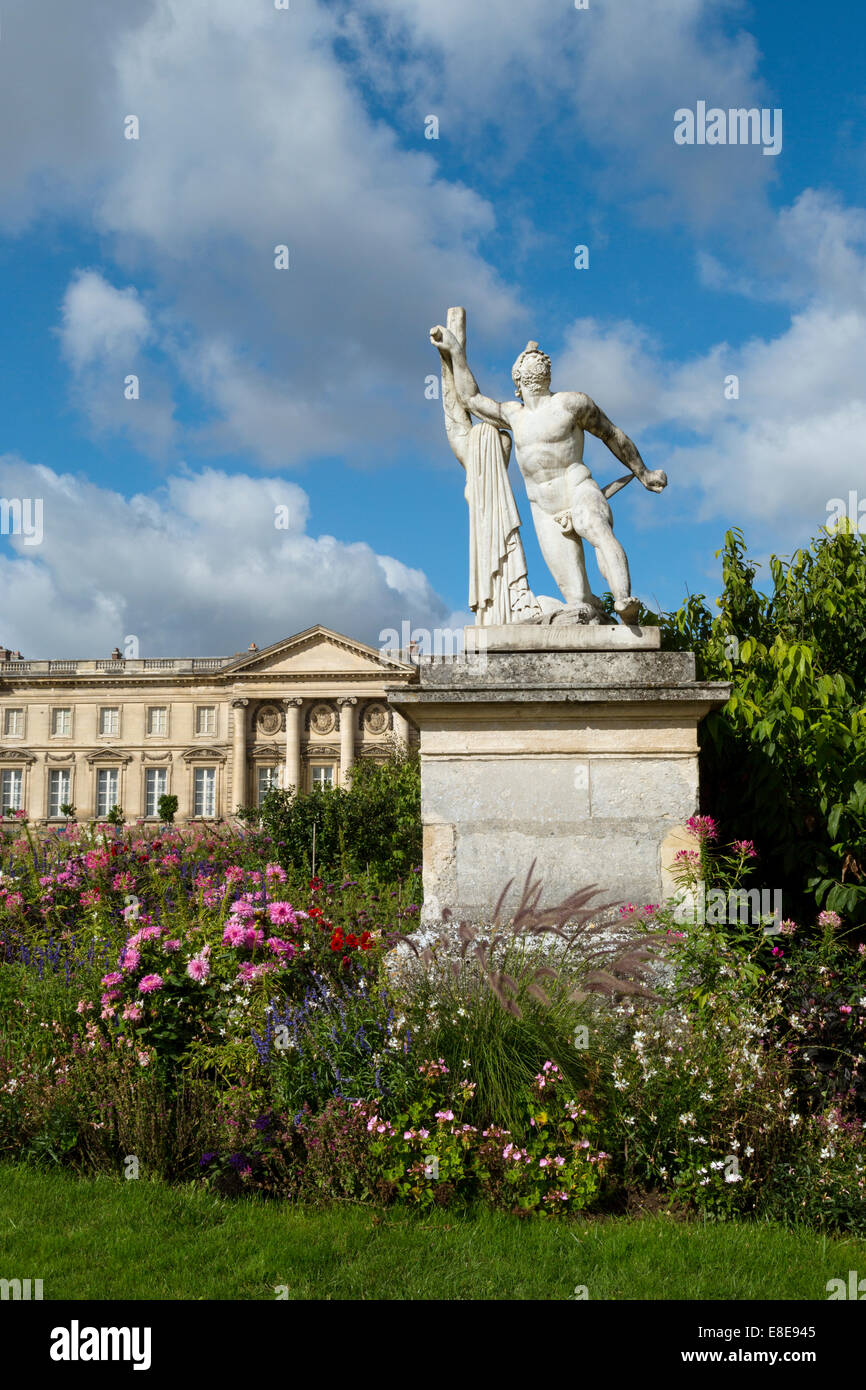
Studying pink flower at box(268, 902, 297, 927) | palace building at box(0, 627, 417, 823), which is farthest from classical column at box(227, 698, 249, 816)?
pink flower at box(268, 902, 297, 927)

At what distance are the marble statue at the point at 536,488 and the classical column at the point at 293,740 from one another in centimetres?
6160

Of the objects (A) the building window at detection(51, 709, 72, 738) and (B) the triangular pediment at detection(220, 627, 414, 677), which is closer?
(B) the triangular pediment at detection(220, 627, 414, 677)

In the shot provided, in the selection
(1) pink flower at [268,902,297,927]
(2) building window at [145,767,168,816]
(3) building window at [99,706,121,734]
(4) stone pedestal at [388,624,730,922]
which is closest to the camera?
(1) pink flower at [268,902,297,927]

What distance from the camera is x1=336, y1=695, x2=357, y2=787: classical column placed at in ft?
216

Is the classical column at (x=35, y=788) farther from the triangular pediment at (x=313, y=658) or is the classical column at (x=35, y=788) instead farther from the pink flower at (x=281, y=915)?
the pink flower at (x=281, y=915)

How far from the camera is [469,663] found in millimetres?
5082

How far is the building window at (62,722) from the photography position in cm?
6931

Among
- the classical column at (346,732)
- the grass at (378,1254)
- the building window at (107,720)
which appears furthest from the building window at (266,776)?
the grass at (378,1254)

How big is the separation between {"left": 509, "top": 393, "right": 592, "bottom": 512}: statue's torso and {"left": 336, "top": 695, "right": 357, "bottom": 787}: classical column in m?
60.4

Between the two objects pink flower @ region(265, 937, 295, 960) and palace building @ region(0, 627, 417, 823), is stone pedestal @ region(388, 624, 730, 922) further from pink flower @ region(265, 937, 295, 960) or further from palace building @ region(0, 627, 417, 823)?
palace building @ region(0, 627, 417, 823)

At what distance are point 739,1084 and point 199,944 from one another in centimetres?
251
